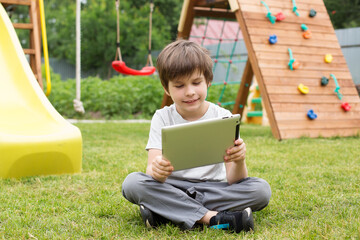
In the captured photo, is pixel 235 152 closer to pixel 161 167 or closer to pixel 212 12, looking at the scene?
pixel 161 167

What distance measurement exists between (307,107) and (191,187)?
11.3ft

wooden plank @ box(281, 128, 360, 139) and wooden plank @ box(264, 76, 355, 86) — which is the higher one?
wooden plank @ box(264, 76, 355, 86)

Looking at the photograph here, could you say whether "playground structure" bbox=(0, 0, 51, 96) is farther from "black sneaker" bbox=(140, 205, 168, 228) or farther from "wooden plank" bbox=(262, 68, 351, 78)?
"black sneaker" bbox=(140, 205, 168, 228)

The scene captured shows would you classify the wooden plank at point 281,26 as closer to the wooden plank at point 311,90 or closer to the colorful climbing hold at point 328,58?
the colorful climbing hold at point 328,58

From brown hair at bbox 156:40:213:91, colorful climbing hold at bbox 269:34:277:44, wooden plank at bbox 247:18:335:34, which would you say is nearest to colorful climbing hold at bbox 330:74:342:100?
wooden plank at bbox 247:18:335:34

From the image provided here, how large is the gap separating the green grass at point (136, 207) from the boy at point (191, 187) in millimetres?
69

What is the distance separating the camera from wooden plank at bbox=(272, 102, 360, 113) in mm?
4855

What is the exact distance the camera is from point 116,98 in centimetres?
880

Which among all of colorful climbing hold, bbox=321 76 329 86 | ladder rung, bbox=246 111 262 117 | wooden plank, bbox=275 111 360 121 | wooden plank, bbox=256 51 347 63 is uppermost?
wooden plank, bbox=256 51 347 63

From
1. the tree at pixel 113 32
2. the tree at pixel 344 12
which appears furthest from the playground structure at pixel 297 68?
the tree at pixel 113 32

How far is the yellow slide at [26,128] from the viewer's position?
110 inches

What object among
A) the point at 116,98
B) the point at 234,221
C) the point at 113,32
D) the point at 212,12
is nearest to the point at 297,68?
the point at 212,12

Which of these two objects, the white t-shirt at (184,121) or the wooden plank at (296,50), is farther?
the wooden plank at (296,50)

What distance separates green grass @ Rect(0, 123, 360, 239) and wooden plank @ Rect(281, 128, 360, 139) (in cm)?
90
